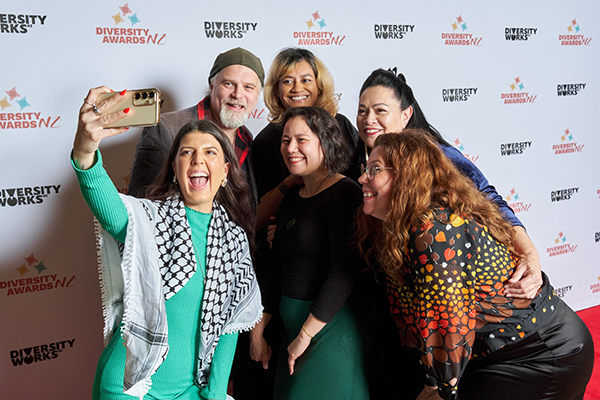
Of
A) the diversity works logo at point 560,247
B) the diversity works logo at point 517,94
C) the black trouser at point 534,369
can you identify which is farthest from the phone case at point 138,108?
the diversity works logo at point 560,247

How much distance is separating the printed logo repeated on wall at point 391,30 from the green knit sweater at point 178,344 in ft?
6.68

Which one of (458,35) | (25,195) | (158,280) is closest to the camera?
(158,280)

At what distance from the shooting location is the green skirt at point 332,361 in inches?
69.4

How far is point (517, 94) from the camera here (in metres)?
3.63

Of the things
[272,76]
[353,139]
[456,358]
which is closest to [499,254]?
[456,358]

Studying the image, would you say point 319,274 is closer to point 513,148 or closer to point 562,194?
point 513,148

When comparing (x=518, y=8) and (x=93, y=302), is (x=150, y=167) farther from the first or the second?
(x=518, y=8)

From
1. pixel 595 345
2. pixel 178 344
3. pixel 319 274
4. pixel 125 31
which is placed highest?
pixel 125 31

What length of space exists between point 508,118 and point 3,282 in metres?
3.56

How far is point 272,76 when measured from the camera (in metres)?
2.44

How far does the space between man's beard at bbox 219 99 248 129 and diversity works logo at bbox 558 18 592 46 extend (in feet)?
9.77

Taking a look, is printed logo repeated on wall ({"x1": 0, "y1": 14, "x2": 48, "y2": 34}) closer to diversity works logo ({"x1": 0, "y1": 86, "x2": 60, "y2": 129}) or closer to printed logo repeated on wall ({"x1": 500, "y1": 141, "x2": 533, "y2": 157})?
diversity works logo ({"x1": 0, "y1": 86, "x2": 60, "y2": 129})

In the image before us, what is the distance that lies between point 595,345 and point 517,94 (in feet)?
6.27

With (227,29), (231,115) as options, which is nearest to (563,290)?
(231,115)
